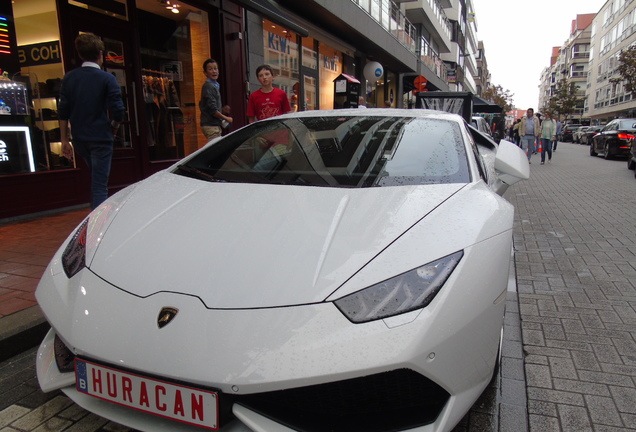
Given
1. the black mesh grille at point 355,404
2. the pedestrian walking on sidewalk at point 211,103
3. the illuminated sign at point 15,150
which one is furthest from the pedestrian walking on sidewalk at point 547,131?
the black mesh grille at point 355,404

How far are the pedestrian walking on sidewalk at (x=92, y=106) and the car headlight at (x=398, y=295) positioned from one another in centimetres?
328

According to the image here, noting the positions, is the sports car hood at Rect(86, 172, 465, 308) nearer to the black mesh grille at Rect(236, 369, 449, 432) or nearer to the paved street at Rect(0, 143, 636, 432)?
the black mesh grille at Rect(236, 369, 449, 432)

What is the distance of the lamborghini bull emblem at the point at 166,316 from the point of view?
4.51 feet

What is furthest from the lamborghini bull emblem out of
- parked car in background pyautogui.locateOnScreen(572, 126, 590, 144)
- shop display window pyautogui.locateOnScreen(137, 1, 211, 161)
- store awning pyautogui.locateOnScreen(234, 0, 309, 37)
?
parked car in background pyautogui.locateOnScreen(572, 126, 590, 144)

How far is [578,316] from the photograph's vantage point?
2877 mm

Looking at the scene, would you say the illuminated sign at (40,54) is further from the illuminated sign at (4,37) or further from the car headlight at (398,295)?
the car headlight at (398,295)

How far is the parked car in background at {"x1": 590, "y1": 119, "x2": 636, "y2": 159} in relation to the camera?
16312 millimetres

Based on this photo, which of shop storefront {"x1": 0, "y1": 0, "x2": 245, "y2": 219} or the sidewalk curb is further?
shop storefront {"x1": 0, "y1": 0, "x2": 245, "y2": 219}

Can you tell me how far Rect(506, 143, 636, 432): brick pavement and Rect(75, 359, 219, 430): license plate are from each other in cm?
134

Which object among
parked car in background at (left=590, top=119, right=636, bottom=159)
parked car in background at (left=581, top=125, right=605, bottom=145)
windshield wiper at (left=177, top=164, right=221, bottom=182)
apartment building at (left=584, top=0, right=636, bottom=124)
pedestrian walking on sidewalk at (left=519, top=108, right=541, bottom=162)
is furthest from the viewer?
apartment building at (left=584, top=0, right=636, bottom=124)

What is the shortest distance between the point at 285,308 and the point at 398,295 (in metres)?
0.36

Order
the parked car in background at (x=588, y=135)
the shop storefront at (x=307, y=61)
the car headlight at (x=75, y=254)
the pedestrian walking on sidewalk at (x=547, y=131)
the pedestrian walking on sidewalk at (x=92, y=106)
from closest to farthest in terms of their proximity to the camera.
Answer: the car headlight at (x=75, y=254)
the pedestrian walking on sidewalk at (x=92, y=106)
the shop storefront at (x=307, y=61)
the pedestrian walking on sidewalk at (x=547, y=131)
the parked car in background at (x=588, y=135)

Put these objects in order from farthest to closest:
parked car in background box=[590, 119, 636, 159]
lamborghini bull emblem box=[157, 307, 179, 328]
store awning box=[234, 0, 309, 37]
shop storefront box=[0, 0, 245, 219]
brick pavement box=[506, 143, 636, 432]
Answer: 1. parked car in background box=[590, 119, 636, 159]
2. store awning box=[234, 0, 309, 37]
3. shop storefront box=[0, 0, 245, 219]
4. brick pavement box=[506, 143, 636, 432]
5. lamborghini bull emblem box=[157, 307, 179, 328]

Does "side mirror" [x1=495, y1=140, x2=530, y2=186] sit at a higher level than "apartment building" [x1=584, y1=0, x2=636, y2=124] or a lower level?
lower
